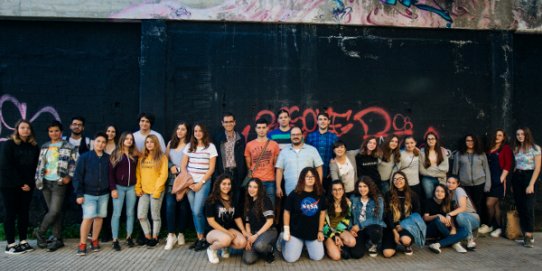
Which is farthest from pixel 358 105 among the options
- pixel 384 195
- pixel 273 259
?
pixel 273 259

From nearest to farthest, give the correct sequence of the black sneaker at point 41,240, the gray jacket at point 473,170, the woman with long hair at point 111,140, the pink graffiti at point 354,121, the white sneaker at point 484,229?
the black sneaker at point 41,240
the woman with long hair at point 111,140
the gray jacket at point 473,170
the white sneaker at point 484,229
the pink graffiti at point 354,121

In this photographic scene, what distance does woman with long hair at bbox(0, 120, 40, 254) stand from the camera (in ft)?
18.5

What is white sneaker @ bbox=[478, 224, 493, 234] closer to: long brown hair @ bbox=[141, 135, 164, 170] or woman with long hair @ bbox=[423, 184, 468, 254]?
woman with long hair @ bbox=[423, 184, 468, 254]

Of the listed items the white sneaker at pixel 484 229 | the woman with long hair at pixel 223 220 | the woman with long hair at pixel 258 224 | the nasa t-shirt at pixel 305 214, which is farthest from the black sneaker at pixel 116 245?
the white sneaker at pixel 484 229

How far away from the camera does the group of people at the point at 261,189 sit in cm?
543

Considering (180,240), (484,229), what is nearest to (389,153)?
(484,229)

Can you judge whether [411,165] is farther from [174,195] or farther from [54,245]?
[54,245]

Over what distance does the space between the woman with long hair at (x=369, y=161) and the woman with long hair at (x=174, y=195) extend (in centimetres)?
276

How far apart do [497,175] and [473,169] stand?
1.43 feet

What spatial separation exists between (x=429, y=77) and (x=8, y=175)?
7226 millimetres

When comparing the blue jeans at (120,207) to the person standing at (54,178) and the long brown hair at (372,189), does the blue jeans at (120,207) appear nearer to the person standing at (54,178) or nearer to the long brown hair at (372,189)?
the person standing at (54,178)

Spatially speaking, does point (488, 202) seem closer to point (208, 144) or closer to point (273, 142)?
point (273, 142)

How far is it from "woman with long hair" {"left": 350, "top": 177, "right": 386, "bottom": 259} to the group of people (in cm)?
1

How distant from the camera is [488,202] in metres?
6.76
